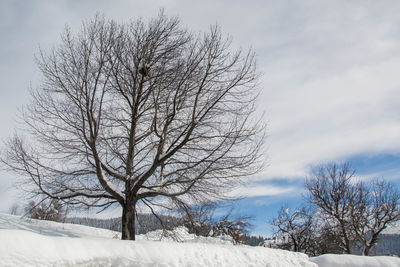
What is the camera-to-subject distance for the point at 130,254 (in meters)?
5.57

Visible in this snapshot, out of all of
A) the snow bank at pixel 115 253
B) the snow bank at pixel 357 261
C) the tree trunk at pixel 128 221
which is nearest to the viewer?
the snow bank at pixel 115 253

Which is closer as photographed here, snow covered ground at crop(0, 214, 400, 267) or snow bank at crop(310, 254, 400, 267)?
snow covered ground at crop(0, 214, 400, 267)

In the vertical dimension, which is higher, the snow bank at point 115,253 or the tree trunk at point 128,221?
the tree trunk at point 128,221

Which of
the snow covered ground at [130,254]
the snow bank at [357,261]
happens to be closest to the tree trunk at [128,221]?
the snow covered ground at [130,254]

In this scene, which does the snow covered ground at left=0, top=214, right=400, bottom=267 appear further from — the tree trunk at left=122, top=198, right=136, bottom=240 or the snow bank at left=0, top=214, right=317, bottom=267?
the tree trunk at left=122, top=198, right=136, bottom=240

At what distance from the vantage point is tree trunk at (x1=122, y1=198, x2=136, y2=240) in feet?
31.6

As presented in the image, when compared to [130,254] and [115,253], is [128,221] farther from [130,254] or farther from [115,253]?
[115,253]

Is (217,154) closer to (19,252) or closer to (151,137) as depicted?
(151,137)

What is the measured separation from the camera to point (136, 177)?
1027cm

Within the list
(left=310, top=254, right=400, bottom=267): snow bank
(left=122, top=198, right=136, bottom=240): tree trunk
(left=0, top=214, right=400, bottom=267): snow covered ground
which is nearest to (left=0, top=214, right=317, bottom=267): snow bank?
(left=0, top=214, right=400, bottom=267): snow covered ground

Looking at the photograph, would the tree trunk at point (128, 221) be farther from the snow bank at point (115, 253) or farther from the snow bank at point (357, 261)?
the snow bank at point (357, 261)

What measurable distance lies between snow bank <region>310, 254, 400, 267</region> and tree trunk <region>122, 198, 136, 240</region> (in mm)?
5963

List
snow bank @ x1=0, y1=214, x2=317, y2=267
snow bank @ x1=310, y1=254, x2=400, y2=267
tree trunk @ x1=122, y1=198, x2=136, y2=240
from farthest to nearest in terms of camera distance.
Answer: tree trunk @ x1=122, y1=198, x2=136, y2=240
snow bank @ x1=310, y1=254, x2=400, y2=267
snow bank @ x1=0, y1=214, x2=317, y2=267

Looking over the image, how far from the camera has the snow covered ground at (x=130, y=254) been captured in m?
4.42
